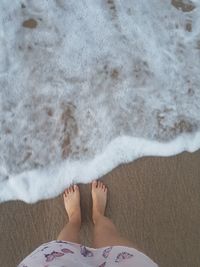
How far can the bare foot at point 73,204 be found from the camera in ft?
4.47

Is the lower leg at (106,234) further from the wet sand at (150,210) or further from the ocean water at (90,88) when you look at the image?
the ocean water at (90,88)

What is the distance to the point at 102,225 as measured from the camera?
52.3 inches

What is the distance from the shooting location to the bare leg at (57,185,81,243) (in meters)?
1.29

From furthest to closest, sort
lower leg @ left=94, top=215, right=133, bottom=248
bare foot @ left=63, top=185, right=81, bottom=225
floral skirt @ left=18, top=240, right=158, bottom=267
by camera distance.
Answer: bare foot @ left=63, top=185, right=81, bottom=225 → lower leg @ left=94, top=215, right=133, bottom=248 → floral skirt @ left=18, top=240, right=158, bottom=267

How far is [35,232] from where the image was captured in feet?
4.49

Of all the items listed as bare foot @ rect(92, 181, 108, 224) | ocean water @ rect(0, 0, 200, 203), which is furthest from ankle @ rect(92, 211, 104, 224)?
ocean water @ rect(0, 0, 200, 203)

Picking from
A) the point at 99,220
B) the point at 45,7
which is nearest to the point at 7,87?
the point at 45,7

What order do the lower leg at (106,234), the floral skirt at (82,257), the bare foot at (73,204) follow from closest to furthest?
1. the floral skirt at (82,257)
2. the lower leg at (106,234)
3. the bare foot at (73,204)

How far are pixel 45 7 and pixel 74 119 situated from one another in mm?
450

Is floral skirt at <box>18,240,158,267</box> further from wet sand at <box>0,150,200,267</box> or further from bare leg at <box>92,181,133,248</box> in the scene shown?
wet sand at <box>0,150,200,267</box>

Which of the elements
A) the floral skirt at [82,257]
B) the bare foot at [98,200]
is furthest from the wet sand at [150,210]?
the floral skirt at [82,257]

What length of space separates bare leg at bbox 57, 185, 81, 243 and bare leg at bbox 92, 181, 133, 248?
6 cm

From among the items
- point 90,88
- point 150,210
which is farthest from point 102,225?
point 90,88

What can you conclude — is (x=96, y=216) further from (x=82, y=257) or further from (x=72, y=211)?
(x=82, y=257)
